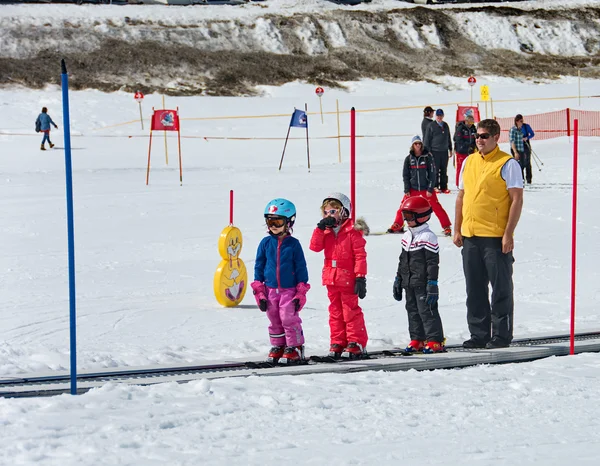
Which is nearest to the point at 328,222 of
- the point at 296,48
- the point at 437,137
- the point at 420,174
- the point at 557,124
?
the point at 420,174

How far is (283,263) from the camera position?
7.40m

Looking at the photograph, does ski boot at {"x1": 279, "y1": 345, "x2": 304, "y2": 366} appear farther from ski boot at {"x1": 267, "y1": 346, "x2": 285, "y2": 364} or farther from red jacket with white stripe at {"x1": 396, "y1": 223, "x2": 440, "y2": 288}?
red jacket with white stripe at {"x1": 396, "y1": 223, "x2": 440, "y2": 288}

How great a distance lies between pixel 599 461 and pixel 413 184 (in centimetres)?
964

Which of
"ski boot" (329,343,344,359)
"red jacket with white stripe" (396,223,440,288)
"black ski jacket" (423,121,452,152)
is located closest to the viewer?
"red jacket with white stripe" (396,223,440,288)

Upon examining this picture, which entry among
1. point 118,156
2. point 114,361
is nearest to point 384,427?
point 114,361

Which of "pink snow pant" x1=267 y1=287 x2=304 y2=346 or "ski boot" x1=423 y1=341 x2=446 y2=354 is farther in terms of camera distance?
"ski boot" x1=423 y1=341 x2=446 y2=354

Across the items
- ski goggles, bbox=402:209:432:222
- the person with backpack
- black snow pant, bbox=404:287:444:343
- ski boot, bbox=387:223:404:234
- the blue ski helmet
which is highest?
the person with backpack

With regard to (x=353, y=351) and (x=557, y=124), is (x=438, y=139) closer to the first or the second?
(x=353, y=351)

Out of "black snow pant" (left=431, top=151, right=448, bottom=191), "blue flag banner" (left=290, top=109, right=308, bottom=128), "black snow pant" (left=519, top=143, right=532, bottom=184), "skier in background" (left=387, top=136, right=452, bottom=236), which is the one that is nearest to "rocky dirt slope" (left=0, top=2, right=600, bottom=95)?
"blue flag banner" (left=290, top=109, right=308, bottom=128)

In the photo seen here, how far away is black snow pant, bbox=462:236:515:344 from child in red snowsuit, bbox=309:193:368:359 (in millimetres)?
944

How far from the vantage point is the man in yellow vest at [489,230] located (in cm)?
768

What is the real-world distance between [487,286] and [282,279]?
5.77ft

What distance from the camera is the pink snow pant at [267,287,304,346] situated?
7.45 meters

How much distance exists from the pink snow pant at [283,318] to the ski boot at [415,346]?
0.95 m
